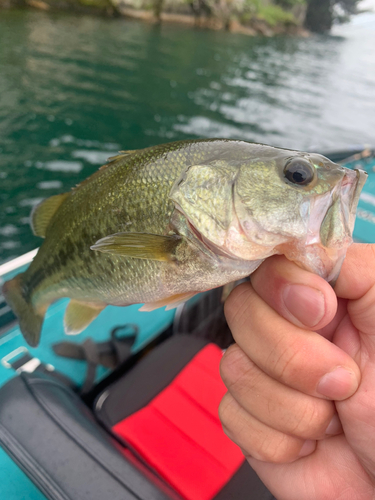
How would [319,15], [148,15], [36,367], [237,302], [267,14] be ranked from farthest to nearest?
[319,15]
[267,14]
[148,15]
[36,367]
[237,302]

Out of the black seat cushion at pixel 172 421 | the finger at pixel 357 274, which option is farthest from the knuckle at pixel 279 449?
the black seat cushion at pixel 172 421

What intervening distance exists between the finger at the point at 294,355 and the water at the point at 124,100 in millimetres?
4513

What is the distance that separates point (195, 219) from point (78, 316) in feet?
3.15

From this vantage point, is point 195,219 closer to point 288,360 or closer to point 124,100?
point 288,360

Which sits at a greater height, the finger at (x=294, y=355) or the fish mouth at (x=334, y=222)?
the fish mouth at (x=334, y=222)

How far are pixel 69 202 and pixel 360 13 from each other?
252 feet

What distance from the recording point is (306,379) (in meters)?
1.08

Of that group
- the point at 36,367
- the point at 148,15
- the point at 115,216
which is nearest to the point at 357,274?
the point at 115,216

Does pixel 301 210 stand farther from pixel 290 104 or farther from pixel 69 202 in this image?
pixel 290 104

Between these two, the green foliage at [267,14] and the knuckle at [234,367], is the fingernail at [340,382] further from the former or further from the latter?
the green foliage at [267,14]

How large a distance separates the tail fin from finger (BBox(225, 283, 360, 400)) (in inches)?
48.9

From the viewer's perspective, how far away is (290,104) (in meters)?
13.4

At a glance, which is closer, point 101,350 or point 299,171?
point 299,171

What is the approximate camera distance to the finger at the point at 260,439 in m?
1.16
